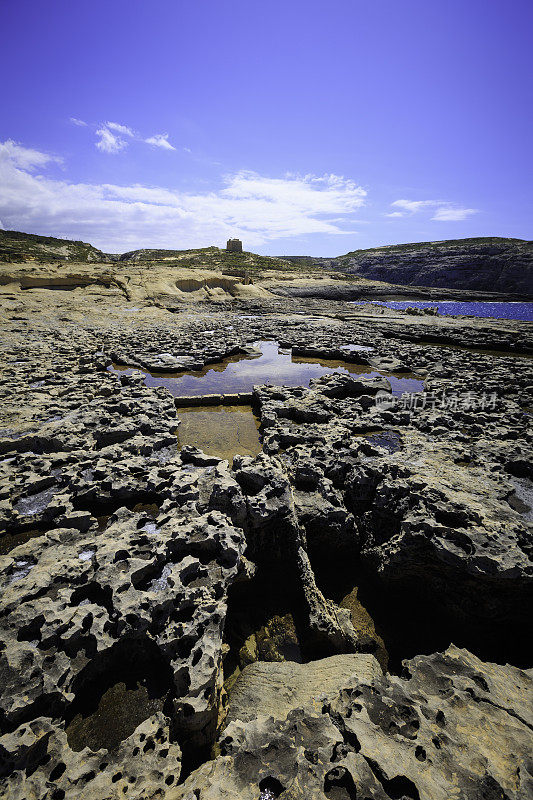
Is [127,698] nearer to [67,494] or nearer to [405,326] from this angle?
[67,494]

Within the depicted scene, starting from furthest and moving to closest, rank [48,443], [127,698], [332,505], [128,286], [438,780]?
[128,286], [48,443], [332,505], [127,698], [438,780]

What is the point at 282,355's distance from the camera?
69.5ft

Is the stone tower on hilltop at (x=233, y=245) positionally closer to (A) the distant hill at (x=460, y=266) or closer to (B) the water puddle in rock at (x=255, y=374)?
(A) the distant hill at (x=460, y=266)

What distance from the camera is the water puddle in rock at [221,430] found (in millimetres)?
9659

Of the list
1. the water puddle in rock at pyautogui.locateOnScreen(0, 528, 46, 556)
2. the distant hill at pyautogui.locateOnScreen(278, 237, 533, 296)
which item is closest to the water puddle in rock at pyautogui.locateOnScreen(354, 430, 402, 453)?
the water puddle in rock at pyautogui.locateOnScreen(0, 528, 46, 556)

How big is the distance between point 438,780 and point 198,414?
10452mm

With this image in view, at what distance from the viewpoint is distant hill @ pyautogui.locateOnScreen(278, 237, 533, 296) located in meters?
85.2

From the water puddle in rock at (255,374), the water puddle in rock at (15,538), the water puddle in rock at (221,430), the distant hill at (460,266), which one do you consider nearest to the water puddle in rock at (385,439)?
the water puddle in rock at (221,430)

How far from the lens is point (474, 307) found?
240ft

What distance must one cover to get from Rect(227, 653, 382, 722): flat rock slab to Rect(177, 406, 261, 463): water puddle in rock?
4991mm

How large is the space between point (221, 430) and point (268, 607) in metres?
6.12

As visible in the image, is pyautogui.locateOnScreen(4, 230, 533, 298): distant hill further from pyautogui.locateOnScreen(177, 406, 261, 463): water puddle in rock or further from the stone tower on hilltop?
pyautogui.locateOnScreen(177, 406, 261, 463): water puddle in rock

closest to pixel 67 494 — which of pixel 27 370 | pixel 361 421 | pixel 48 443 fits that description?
pixel 48 443

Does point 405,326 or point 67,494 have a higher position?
point 405,326
